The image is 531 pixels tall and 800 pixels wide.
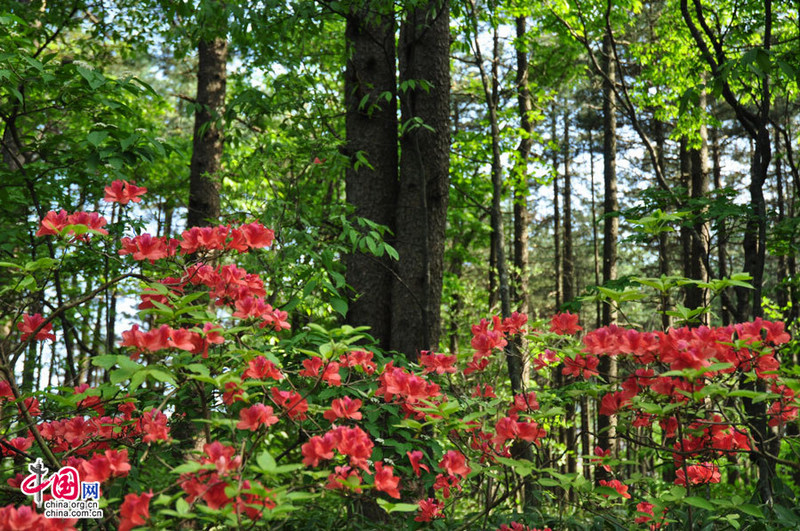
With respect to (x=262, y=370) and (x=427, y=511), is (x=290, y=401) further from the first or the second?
(x=427, y=511)

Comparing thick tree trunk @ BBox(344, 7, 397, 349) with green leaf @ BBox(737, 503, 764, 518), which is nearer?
green leaf @ BBox(737, 503, 764, 518)

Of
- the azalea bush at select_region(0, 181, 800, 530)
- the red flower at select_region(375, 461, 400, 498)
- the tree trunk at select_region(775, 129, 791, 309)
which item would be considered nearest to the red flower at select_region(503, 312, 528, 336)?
the azalea bush at select_region(0, 181, 800, 530)

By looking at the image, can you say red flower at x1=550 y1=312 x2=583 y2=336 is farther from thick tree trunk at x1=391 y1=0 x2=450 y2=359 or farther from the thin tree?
the thin tree

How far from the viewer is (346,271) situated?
13.2 feet

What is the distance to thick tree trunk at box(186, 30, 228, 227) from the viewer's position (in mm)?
5829

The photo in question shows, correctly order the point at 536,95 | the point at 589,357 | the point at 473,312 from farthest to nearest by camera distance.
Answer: the point at 473,312, the point at 536,95, the point at 589,357

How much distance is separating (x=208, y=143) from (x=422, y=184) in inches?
122

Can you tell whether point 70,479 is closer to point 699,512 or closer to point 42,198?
point 699,512

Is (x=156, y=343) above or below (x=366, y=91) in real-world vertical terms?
below

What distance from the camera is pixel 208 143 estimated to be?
5.93 m

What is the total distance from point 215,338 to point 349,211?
2132 millimetres

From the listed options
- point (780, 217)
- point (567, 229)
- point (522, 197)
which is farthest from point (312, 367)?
point (567, 229)

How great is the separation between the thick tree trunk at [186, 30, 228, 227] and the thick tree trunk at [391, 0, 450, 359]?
8.04 feet

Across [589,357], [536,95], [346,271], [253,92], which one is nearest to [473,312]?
[536,95]
